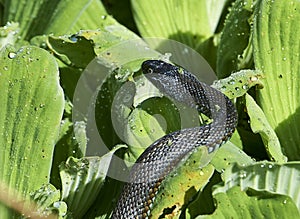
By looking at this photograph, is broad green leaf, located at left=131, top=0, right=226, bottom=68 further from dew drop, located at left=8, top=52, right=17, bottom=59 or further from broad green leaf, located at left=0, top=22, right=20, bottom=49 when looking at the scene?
dew drop, located at left=8, top=52, right=17, bottom=59

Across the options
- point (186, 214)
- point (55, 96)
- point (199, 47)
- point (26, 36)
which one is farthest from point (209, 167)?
point (26, 36)

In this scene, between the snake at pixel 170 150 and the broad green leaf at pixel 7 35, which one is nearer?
the snake at pixel 170 150

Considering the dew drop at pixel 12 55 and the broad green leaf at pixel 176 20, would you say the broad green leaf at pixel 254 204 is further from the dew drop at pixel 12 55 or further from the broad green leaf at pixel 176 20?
the broad green leaf at pixel 176 20

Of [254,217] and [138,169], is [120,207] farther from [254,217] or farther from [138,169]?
[254,217]

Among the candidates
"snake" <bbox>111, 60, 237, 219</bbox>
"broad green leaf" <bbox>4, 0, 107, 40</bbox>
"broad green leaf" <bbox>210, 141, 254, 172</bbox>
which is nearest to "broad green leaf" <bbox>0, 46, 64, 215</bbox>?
"snake" <bbox>111, 60, 237, 219</bbox>

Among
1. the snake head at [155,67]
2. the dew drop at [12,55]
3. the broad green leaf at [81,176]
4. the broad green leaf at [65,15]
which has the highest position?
the dew drop at [12,55]

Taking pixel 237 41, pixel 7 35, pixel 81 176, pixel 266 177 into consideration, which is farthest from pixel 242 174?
pixel 7 35

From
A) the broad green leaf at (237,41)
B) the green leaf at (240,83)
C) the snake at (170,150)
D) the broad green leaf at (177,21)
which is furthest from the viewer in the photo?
the broad green leaf at (177,21)

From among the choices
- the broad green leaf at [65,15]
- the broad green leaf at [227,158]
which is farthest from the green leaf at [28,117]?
the broad green leaf at [65,15]
